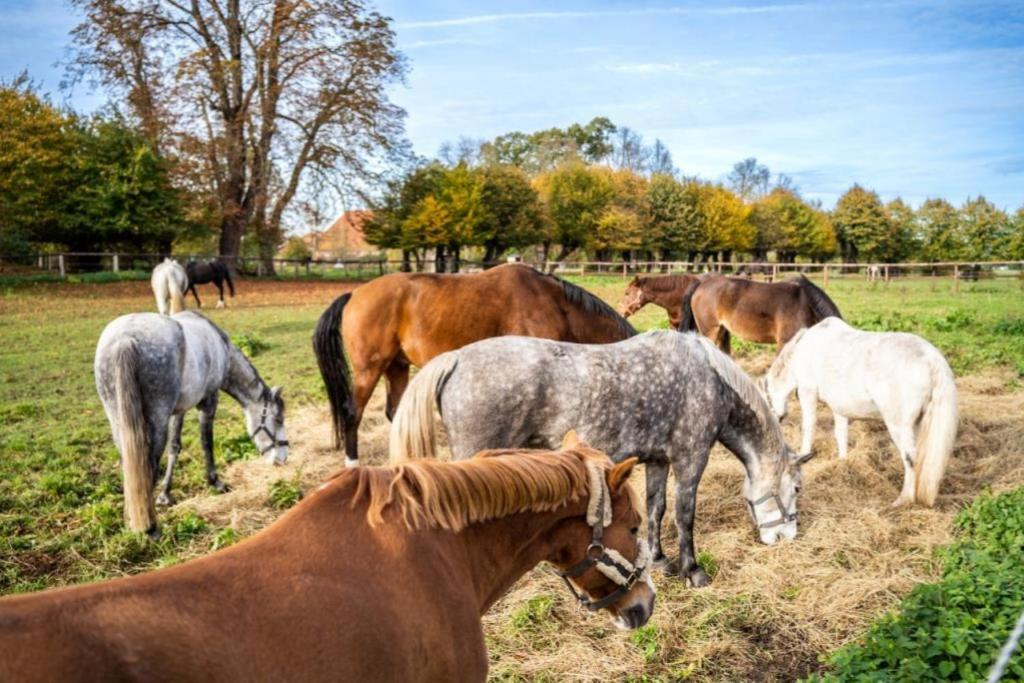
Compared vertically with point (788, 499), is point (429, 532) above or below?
above

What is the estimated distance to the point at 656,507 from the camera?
4641 millimetres

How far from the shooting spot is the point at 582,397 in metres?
4.22

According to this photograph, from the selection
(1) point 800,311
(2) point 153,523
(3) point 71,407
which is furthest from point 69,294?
(1) point 800,311

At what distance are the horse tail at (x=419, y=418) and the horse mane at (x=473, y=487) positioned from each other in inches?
60.4

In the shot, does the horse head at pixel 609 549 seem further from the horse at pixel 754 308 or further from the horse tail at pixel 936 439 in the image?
the horse at pixel 754 308

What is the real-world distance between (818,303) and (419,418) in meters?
7.58

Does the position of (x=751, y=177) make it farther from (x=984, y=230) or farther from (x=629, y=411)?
(x=629, y=411)

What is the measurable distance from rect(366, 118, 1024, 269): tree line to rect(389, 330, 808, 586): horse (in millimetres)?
28890

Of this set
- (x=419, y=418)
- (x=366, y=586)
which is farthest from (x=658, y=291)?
(x=366, y=586)

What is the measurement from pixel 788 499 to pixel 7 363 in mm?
12266

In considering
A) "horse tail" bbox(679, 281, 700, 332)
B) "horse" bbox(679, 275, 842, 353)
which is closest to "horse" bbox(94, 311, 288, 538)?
"horse" bbox(679, 275, 842, 353)

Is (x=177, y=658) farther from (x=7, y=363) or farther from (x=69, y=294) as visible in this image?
(x=69, y=294)

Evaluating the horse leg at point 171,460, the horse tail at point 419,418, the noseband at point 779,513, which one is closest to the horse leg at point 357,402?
the horse leg at point 171,460

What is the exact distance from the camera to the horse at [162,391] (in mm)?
4680
